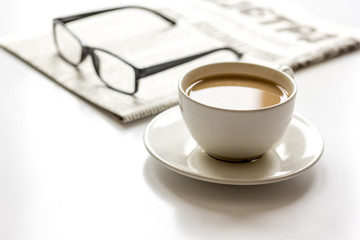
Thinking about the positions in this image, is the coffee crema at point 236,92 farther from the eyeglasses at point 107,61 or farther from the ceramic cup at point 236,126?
the eyeglasses at point 107,61

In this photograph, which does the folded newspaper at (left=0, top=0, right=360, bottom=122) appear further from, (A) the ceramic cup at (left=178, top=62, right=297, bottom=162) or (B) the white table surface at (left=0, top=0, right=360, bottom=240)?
(A) the ceramic cup at (left=178, top=62, right=297, bottom=162)

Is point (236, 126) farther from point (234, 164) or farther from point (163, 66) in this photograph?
point (163, 66)

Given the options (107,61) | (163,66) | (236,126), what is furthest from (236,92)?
(107,61)

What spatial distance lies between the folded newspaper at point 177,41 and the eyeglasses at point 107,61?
0.5 inches

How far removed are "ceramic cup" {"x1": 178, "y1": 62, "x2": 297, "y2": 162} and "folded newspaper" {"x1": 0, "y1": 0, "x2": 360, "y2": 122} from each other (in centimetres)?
19

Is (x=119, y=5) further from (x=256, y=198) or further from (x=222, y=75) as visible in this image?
(x=256, y=198)

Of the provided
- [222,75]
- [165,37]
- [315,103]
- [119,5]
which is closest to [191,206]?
[222,75]

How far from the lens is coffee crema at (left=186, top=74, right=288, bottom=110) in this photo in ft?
2.16

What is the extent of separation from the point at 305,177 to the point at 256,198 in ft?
0.25

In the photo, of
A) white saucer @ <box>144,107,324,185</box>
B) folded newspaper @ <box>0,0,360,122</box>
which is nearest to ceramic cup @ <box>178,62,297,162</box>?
white saucer @ <box>144,107,324,185</box>

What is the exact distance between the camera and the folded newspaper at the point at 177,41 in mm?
882

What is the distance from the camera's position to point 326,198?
2.12 feet

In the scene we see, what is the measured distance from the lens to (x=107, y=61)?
0.97 m

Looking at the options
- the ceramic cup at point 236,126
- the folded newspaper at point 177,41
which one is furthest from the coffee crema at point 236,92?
the folded newspaper at point 177,41
